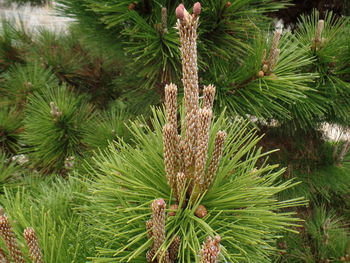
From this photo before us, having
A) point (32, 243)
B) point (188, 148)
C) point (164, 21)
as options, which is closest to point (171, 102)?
point (188, 148)

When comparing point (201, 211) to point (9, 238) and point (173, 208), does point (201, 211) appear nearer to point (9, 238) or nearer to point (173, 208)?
point (173, 208)

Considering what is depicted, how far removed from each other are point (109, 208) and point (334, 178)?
666 millimetres

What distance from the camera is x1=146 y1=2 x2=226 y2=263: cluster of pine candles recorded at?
7.9 inches

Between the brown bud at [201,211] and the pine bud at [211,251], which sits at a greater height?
the pine bud at [211,251]

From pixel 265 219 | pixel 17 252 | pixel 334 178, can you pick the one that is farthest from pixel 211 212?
pixel 334 178

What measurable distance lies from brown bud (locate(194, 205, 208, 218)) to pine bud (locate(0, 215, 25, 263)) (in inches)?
5.7

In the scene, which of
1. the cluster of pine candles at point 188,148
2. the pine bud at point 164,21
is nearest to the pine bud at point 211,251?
the cluster of pine candles at point 188,148

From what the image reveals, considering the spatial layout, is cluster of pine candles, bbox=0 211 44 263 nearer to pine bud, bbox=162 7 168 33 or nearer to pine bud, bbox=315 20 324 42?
pine bud, bbox=162 7 168 33

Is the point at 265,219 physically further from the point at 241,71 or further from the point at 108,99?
the point at 108,99

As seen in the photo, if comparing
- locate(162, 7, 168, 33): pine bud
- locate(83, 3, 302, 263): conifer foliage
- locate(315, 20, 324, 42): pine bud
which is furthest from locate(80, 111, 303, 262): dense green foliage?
locate(315, 20, 324, 42): pine bud

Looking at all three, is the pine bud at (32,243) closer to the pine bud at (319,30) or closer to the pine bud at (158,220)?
the pine bud at (158,220)

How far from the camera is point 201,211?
0.26 m

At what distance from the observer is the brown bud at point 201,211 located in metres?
0.26

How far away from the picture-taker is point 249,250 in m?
0.29
